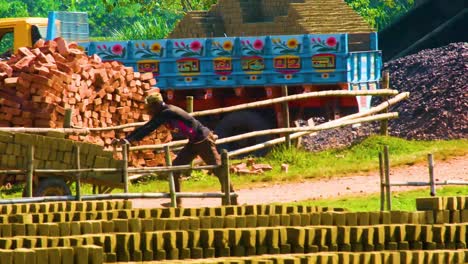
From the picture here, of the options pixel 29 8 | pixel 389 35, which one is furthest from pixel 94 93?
pixel 29 8

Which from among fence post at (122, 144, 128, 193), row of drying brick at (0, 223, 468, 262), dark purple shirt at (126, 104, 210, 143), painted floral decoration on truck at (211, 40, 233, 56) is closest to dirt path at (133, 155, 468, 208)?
dark purple shirt at (126, 104, 210, 143)

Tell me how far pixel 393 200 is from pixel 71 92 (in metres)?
5.88

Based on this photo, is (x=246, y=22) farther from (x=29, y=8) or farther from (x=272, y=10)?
(x=29, y=8)

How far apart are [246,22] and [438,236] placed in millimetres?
19083

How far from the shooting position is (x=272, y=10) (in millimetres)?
31406

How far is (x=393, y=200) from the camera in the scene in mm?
18922

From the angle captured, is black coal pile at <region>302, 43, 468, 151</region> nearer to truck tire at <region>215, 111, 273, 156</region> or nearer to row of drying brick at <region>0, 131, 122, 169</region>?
truck tire at <region>215, 111, 273, 156</region>

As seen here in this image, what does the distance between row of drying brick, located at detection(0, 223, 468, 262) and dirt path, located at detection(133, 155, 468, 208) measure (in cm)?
711

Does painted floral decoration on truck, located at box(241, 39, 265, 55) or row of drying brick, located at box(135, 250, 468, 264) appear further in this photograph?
painted floral decoration on truck, located at box(241, 39, 265, 55)

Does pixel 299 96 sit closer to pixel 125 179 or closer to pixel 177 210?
pixel 125 179

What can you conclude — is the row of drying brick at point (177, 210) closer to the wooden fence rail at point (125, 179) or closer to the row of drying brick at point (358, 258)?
the wooden fence rail at point (125, 179)

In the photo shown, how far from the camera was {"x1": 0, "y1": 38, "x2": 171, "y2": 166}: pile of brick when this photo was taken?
22.2 m

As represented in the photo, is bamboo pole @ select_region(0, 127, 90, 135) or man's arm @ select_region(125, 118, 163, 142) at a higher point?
bamboo pole @ select_region(0, 127, 90, 135)

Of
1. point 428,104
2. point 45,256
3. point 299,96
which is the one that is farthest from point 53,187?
point 428,104
